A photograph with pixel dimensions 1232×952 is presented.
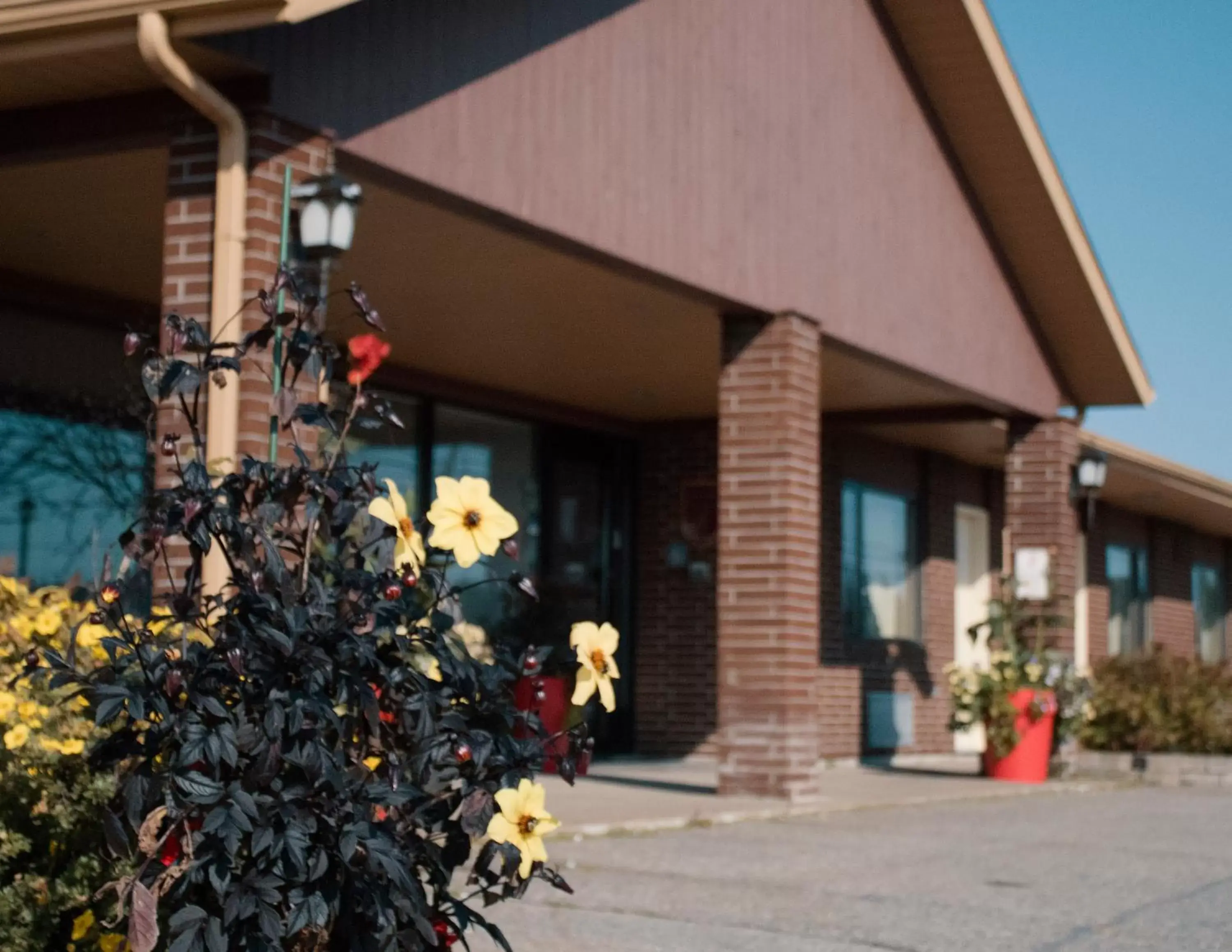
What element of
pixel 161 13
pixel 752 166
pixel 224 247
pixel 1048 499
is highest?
pixel 752 166

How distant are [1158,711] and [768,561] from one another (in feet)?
22.0

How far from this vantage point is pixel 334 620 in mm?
4047

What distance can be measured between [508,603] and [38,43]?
7.82m

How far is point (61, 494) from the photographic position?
1027cm

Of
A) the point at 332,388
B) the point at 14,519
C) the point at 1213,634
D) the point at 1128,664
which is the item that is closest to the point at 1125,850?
the point at 332,388

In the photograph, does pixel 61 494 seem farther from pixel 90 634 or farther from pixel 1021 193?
pixel 1021 193

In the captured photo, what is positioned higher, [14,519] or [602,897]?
[14,519]

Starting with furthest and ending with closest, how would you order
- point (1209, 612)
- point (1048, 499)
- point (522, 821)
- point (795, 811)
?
point (1209, 612), point (1048, 499), point (795, 811), point (522, 821)

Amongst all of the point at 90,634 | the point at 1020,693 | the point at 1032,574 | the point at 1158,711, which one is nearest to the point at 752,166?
the point at 1032,574

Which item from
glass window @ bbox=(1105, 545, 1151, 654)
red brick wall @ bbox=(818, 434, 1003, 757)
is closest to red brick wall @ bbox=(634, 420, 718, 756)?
red brick wall @ bbox=(818, 434, 1003, 757)

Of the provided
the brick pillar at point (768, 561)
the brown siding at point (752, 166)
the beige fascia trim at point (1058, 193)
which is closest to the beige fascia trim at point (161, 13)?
the brown siding at point (752, 166)

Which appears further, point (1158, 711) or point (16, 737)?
point (1158, 711)

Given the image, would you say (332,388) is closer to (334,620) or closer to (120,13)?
(120,13)

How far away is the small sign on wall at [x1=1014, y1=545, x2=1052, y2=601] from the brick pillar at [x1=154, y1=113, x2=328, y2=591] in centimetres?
870
